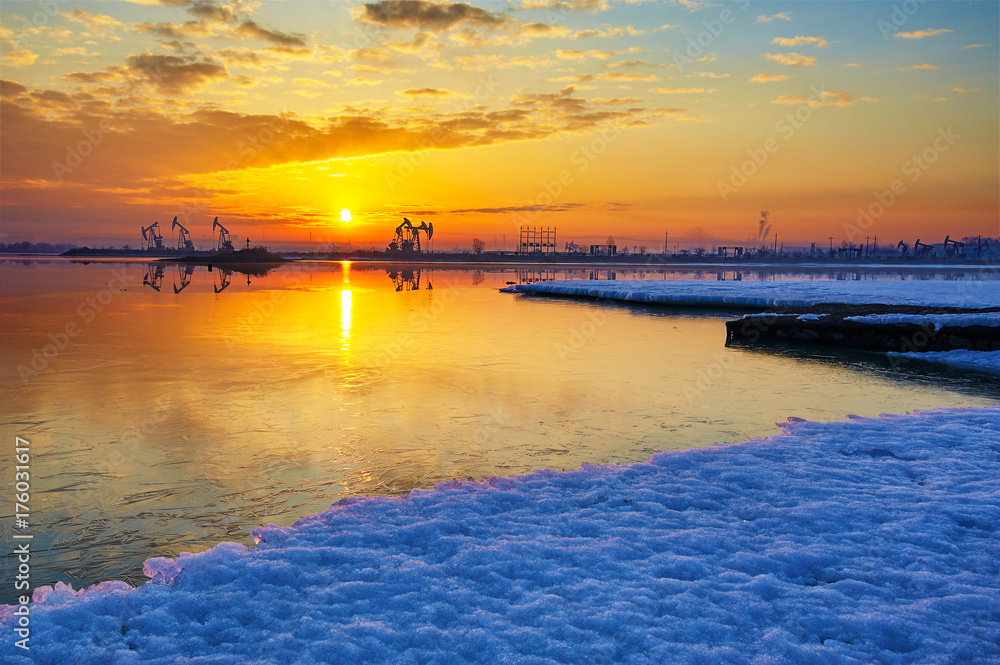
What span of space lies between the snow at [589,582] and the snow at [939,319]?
10246 millimetres

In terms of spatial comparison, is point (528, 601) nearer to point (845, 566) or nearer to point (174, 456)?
point (845, 566)

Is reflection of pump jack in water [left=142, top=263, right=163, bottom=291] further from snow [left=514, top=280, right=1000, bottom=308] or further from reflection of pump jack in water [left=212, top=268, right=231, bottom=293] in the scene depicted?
snow [left=514, top=280, right=1000, bottom=308]

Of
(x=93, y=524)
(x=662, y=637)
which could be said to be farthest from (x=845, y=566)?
(x=93, y=524)

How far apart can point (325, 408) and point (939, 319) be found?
14.4 metres

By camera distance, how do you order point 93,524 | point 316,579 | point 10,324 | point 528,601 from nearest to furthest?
point 528,601 → point 316,579 → point 93,524 → point 10,324

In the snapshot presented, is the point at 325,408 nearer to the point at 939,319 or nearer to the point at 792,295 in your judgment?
the point at 939,319

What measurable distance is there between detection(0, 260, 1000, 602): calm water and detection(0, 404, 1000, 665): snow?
65 cm

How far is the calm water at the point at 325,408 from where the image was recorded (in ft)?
17.5

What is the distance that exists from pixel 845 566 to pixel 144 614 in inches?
183

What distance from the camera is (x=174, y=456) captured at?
6.61 metres
